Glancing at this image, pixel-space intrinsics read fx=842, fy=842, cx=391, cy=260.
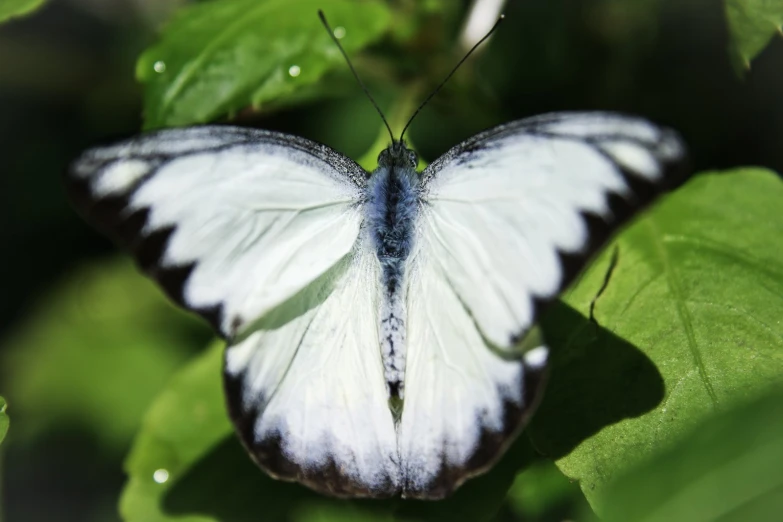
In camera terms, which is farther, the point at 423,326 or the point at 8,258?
the point at 8,258

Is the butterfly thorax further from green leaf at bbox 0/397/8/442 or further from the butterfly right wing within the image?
green leaf at bbox 0/397/8/442

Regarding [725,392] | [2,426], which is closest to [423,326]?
[725,392]

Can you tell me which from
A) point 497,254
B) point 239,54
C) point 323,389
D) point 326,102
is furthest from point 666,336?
point 326,102

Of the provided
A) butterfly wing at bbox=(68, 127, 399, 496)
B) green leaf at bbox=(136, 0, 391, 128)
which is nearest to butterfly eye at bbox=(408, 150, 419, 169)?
butterfly wing at bbox=(68, 127, 399, 496)

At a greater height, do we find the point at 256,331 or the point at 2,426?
the point at 2,426

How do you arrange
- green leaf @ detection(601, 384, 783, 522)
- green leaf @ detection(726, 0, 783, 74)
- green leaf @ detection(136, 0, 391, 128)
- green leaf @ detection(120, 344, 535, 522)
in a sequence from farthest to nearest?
green leaf @ detection(120, 344, 535, 522), green leaf @ detection(136, 0, 391, 128), green leaf @ detection(726, 0, 783, 74), green leaf @ detection(601, 384, 783, 522)

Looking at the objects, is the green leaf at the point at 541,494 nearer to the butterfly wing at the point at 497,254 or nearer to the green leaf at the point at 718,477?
the butterfly wing at the point at 497,254

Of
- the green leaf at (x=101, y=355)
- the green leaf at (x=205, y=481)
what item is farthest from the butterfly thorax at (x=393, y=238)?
the green leaf at (x=101, y=355)

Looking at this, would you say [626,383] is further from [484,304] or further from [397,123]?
[397,123]
